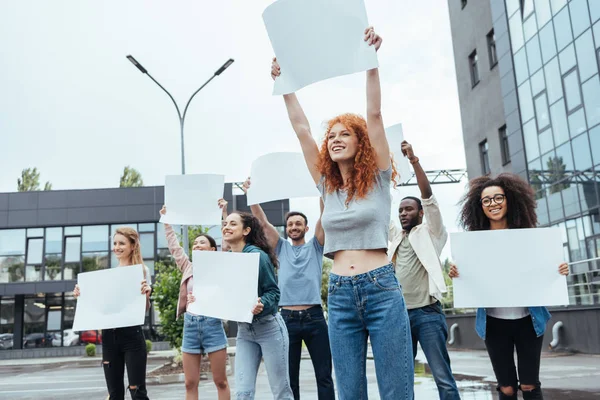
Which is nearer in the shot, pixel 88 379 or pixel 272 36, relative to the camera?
pixel 272 36

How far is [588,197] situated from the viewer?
17094 millimetres

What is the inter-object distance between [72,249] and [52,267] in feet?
4.56

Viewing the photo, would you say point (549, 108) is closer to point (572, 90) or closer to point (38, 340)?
point (572, 90)

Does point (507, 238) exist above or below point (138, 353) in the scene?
above

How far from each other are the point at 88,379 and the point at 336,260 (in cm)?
1367

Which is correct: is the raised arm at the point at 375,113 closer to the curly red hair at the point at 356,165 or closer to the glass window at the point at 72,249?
the curly red hair at the point at 356,165

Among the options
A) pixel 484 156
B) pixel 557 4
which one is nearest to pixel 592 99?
pixel 557 4

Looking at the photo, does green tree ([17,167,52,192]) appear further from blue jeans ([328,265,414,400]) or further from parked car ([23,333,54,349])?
blue jeans ([328,265,414,400])

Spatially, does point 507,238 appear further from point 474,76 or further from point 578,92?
point 474,76

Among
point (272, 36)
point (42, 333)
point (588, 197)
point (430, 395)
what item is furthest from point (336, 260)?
point (42, 333)

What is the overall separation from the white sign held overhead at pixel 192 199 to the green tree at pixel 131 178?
47.8 m

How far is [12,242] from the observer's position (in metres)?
32.6

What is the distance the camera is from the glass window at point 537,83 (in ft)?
63.8

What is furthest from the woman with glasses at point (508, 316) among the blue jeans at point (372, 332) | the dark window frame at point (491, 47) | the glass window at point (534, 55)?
the dark window frame at point (491, 47)
